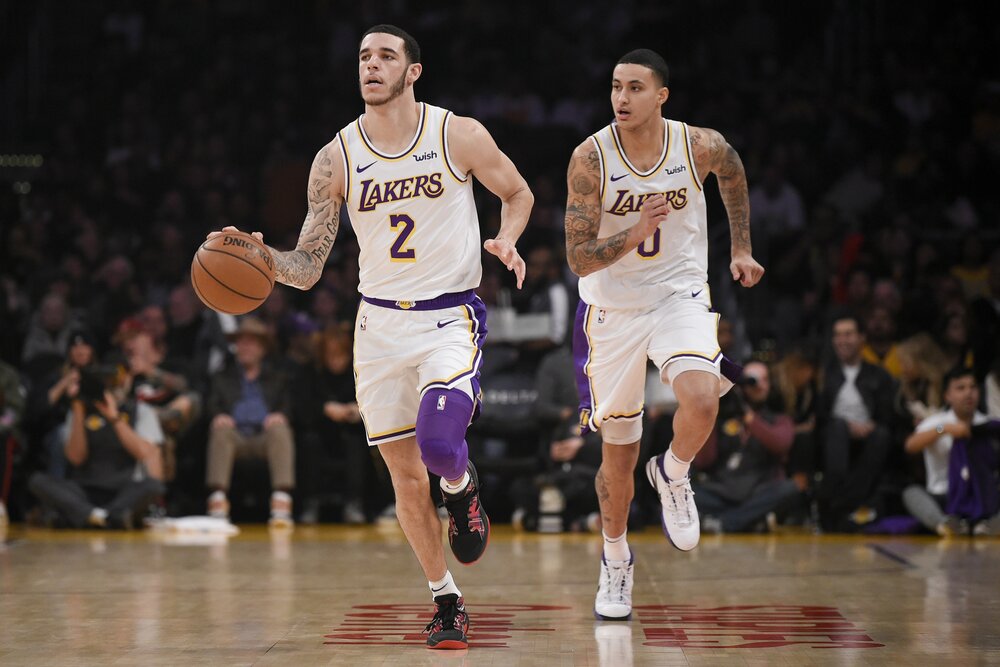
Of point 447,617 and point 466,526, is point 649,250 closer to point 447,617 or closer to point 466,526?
point 466,526

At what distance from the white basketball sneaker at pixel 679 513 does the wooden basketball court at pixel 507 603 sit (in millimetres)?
357

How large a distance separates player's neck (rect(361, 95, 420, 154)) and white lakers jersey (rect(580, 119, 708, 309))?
1.00 meters

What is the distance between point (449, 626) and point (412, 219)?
1682 mm

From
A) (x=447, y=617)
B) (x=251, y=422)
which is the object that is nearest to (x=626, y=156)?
(x=447, y=617)

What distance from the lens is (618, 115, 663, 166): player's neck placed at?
249 inches

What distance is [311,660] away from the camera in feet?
17.0

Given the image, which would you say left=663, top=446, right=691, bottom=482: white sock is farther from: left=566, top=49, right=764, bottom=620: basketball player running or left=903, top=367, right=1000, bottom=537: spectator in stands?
left=903, top=367, right=1000, bottom=537: spectator in stands

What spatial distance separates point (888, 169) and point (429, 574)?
9799 mm

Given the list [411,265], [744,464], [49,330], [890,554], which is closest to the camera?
[411,265]

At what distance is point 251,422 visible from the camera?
11352mm

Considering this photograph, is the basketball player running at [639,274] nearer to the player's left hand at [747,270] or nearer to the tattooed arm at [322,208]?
the player's left hand at [747,270]

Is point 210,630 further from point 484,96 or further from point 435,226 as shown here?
point 484,96

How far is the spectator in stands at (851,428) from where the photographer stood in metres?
10.6

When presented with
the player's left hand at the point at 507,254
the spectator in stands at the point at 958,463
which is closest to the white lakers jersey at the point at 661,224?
the player's left hand at the point at 507,254
